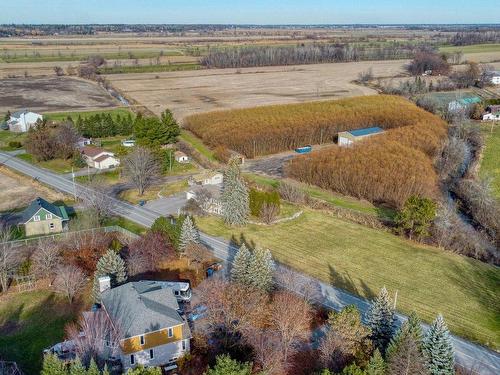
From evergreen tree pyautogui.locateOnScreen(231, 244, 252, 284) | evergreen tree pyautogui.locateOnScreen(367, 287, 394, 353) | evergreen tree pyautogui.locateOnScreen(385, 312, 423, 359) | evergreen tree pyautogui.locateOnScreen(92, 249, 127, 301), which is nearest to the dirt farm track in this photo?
evergreen tree pyautogui.locateOnScreen(92, 249, 127, 301)

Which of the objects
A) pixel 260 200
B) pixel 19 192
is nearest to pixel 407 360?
pixel 260 200

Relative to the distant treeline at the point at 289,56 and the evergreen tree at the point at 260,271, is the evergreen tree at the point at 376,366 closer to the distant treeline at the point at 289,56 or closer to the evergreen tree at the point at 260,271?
the evergreen tree at the point at 260,271

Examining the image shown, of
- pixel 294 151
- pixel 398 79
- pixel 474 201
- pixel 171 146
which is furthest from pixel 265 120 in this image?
pixel 398 79

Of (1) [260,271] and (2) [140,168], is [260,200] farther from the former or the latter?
(1) [260,271]

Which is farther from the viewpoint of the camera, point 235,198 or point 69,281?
point 235,198

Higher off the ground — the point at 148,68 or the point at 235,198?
the point at 235,198

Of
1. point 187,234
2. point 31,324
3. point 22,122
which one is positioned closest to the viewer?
point 31,324

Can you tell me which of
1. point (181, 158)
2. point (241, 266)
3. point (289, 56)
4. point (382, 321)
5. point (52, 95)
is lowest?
point (181, 158)

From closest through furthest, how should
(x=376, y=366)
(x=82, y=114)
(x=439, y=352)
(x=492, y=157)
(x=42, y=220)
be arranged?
(x=376, y=366)
(x=439, y=352)
(x=42, y=220)
(x=492, y=157)
(x=82, y=114)
